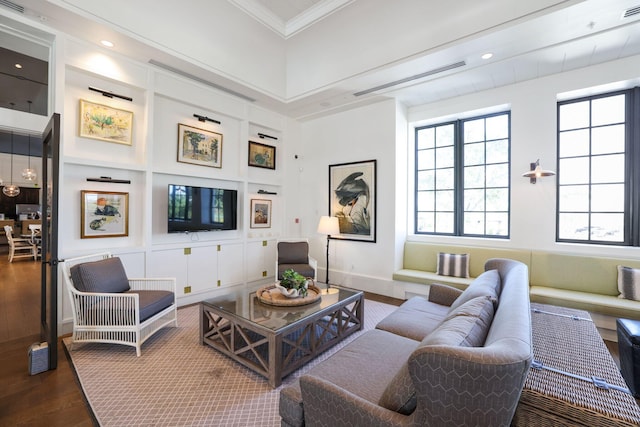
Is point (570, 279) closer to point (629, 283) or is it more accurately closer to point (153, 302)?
point (629, 283)

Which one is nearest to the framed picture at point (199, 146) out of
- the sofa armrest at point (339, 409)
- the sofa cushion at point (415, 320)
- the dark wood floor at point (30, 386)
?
the dark wood floor at point (30, 386)

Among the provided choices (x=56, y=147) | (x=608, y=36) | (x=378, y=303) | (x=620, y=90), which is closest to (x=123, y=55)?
(x=56, y=147)

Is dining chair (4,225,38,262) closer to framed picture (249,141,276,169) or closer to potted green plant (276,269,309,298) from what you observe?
framed picture (249,141,276,169)

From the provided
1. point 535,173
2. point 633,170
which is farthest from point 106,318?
point 633,170

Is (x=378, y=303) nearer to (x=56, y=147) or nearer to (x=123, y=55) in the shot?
(x=56, y=147)

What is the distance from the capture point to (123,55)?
3625mm

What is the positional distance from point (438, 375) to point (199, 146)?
14.9 ft

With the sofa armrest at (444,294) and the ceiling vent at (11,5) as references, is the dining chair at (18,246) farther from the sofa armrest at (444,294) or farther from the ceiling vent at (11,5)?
the sofa armrest at (444,294)

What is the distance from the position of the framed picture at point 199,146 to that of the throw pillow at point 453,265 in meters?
3.99

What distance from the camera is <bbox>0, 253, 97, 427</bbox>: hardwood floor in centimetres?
200

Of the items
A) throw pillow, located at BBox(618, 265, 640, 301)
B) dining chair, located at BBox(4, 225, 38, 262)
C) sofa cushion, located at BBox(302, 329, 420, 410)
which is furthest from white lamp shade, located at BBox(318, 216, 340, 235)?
dining chair, located at BBox(4, 225, 38, 262)

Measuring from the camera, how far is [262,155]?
18.0ft

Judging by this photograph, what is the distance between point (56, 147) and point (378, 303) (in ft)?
14.3

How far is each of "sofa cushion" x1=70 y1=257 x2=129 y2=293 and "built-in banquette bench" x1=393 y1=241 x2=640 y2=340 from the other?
3.89 m
